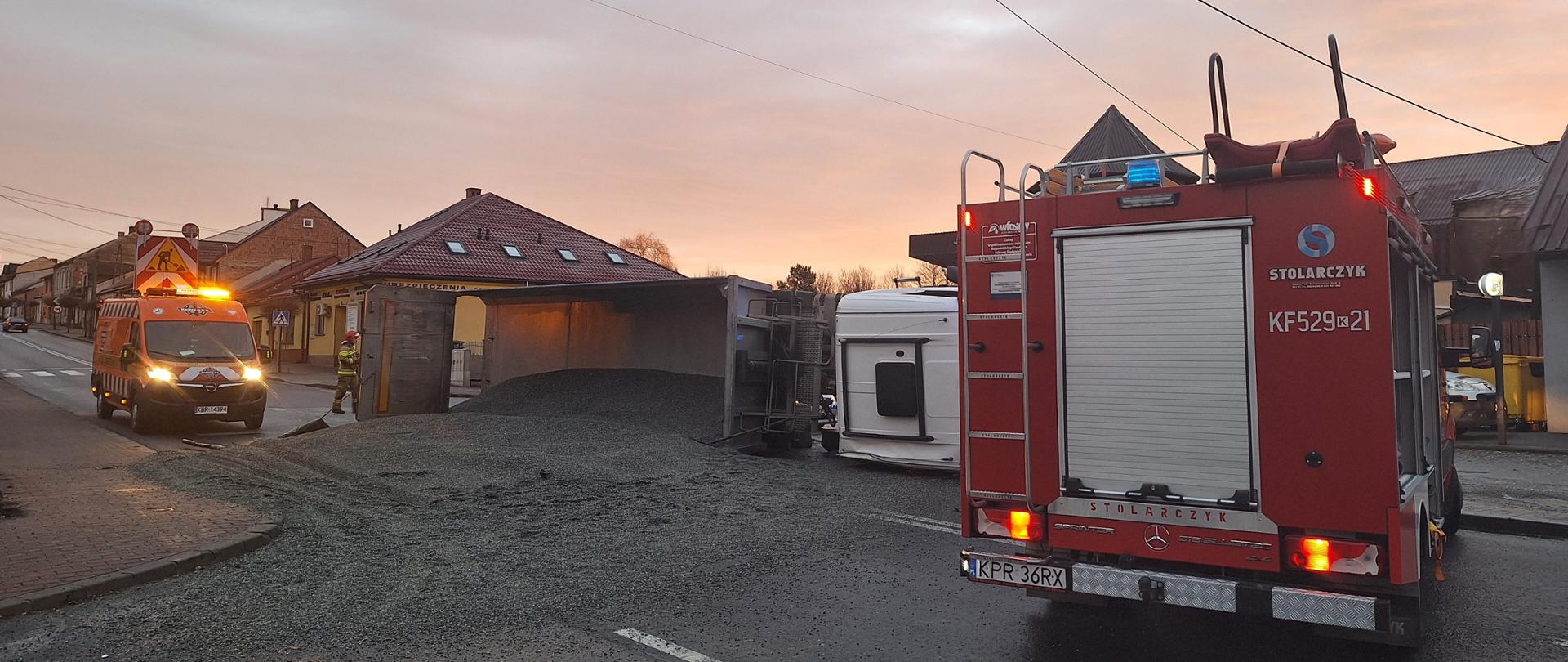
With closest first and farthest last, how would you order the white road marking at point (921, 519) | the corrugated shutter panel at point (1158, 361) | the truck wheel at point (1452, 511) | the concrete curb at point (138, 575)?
the corrugated shutter panel at point (1158, 361)
the concrete curb at point (138, 575)
the truck wheel at point (1452, 511)
the white road marking at point (921, 519)

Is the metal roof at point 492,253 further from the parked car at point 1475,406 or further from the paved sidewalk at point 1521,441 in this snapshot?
the paved sidewalk at point 1521,441

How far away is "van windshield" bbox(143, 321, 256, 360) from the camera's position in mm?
15789

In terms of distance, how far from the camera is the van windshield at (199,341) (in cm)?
1579

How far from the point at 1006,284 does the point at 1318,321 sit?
4.72 feet

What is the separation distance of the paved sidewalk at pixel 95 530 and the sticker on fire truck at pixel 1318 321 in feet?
22.5

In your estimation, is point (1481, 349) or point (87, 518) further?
point (87, 518)

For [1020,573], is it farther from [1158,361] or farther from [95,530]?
[95,530]

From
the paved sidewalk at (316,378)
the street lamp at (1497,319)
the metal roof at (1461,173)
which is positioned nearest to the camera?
the street lamp at (1497,319)

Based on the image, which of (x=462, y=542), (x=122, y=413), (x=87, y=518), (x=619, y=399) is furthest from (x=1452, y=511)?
(x=122, y=413)

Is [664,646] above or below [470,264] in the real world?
below

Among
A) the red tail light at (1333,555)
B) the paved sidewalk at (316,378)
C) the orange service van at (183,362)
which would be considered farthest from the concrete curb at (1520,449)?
the paved sidewalk at (316,378)

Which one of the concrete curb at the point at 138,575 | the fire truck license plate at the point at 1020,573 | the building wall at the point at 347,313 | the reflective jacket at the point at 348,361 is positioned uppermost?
the building wall at the point at 347,313

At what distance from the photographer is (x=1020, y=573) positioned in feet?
15.2

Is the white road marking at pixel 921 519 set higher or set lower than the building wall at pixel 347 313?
lower
